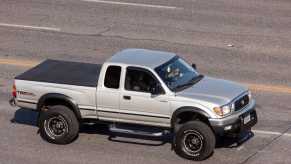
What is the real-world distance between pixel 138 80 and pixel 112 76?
1.62 ft

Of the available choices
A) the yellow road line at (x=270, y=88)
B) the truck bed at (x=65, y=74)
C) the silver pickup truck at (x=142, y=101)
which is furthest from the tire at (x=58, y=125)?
the yellow road line at (x=270, y=88)

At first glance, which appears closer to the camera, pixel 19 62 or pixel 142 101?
pixel 142 101

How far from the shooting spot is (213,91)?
47.7 ft

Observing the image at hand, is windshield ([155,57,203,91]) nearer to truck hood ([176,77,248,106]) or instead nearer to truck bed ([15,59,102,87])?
truck hood ([176,77,248,106])

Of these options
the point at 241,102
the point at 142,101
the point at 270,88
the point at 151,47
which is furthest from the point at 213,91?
the point at 151,47

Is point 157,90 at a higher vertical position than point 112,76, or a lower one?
lower

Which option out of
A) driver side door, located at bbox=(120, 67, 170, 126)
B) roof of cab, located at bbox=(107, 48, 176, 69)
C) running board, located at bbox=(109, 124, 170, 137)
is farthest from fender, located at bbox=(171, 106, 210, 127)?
roof of cab, located at bbox=(107, 48, 176, 69)

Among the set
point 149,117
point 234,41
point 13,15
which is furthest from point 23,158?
point 13,15

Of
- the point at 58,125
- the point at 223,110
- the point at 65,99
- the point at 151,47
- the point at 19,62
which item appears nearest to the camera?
the point at 223,110

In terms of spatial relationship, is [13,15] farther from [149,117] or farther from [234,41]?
[149,117]

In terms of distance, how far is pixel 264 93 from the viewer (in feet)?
58.7

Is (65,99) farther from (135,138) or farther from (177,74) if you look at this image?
(177,74)

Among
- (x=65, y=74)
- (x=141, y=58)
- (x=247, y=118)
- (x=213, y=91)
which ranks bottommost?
(x=247, y=118)

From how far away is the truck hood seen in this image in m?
14.2
